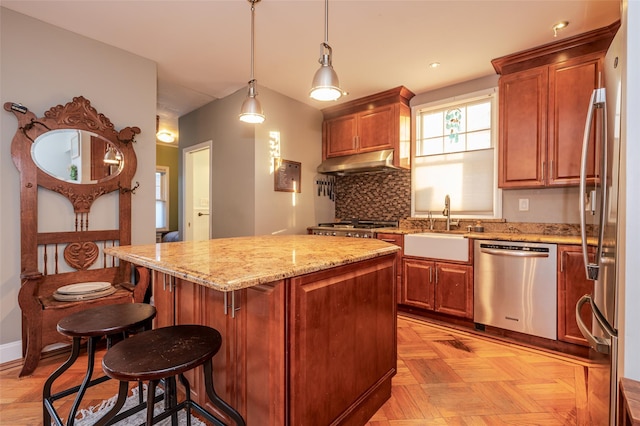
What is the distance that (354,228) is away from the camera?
3.68 meters

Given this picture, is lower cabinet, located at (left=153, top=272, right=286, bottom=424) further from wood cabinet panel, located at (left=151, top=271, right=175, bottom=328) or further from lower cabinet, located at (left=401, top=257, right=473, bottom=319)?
lower cabinet, located at (left=401, top=257, right=473, bottom=319)

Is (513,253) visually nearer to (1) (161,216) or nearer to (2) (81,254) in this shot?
(2) (81,254)

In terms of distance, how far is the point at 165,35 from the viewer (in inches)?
100

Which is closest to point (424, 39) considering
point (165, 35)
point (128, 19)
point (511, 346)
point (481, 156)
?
point (481, 156)

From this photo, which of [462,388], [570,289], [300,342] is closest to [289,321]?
[300,342]

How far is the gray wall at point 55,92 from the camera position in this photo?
219cm

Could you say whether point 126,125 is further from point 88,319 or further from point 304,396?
point 304,396

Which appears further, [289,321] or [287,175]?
[287,175]

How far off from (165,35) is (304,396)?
2911 mm

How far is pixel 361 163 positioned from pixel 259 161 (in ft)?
4.19

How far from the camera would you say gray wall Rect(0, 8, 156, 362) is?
7.17 ft

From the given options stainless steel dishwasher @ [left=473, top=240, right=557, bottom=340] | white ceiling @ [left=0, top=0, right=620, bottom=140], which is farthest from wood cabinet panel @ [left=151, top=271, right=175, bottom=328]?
stainless steel dishwasher @ [left=473, top=240, right=557, bottom=340]

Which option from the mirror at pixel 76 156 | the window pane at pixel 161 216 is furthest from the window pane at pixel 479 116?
the window pane at pixel 161 216

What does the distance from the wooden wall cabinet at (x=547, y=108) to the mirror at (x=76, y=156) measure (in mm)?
3703
